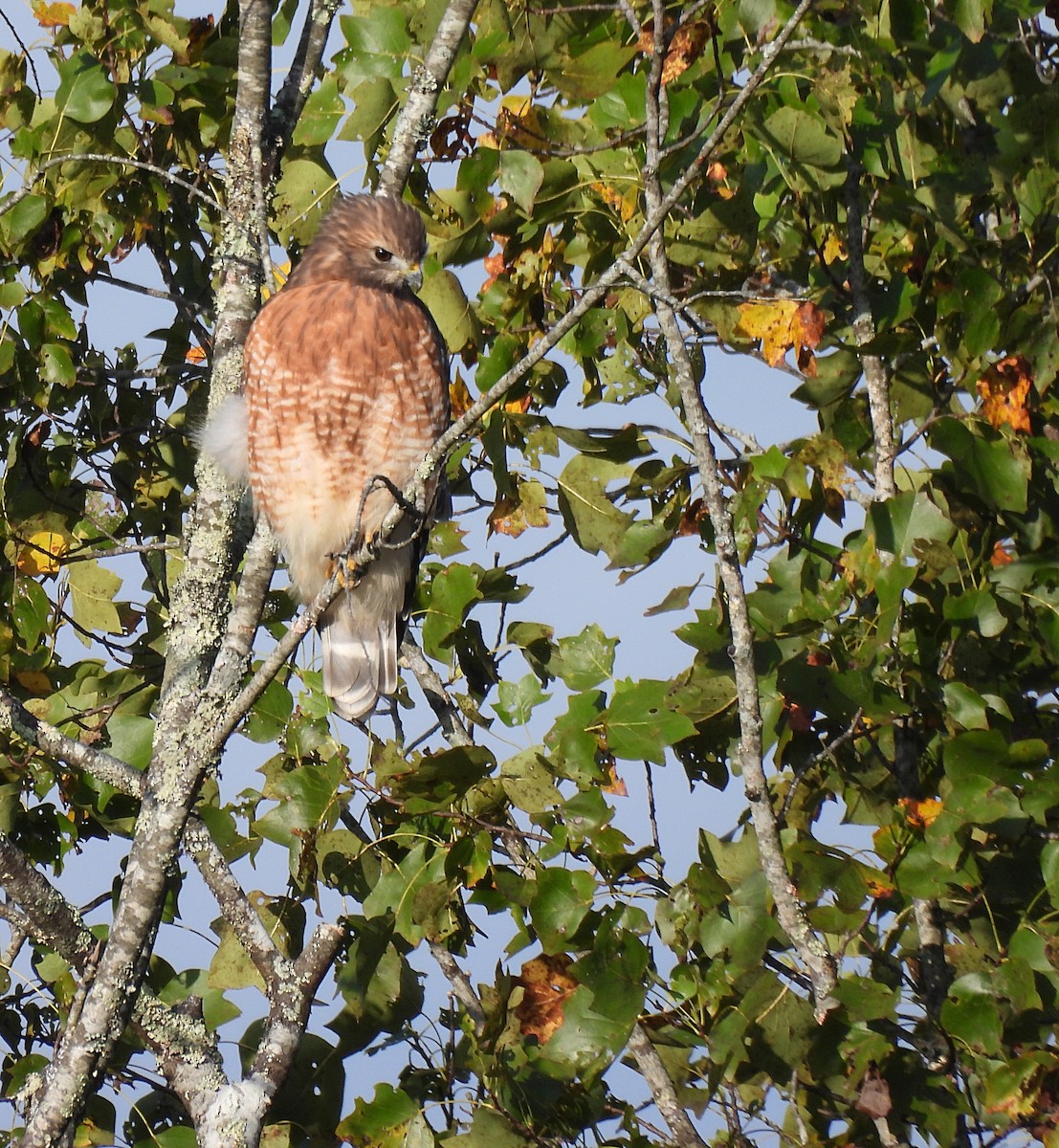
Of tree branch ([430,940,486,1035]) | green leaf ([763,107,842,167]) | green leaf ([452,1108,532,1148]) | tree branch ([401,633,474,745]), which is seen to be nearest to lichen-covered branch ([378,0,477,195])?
green leaf ([763,107,842,167])

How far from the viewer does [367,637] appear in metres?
4.83

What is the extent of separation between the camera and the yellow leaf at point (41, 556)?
163 inches

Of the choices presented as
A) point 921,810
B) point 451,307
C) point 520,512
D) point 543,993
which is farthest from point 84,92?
point 921,810

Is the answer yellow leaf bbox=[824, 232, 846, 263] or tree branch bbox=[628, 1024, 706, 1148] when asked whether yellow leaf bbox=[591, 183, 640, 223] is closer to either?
yellow leaf bbox=[824, 232, 846, 263]

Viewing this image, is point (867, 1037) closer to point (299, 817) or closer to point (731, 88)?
point (299, 817)

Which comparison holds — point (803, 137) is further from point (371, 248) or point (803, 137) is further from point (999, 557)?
point (371, 248)

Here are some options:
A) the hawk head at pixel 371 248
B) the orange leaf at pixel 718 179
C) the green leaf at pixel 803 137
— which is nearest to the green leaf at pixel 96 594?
the hawk head at pixel 371 248

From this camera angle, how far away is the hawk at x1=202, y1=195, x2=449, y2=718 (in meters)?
4.27

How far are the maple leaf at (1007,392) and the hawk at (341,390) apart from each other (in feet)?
6.25

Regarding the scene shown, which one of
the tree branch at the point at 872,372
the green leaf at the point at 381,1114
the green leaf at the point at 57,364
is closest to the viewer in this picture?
the green leaf at the point at 381,1114

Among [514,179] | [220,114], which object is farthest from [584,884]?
[220,114]

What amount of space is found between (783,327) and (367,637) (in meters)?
2.17

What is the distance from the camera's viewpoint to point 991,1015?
2467mm

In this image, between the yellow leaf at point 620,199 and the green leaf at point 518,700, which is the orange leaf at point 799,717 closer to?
the green leaf at point 518,700
